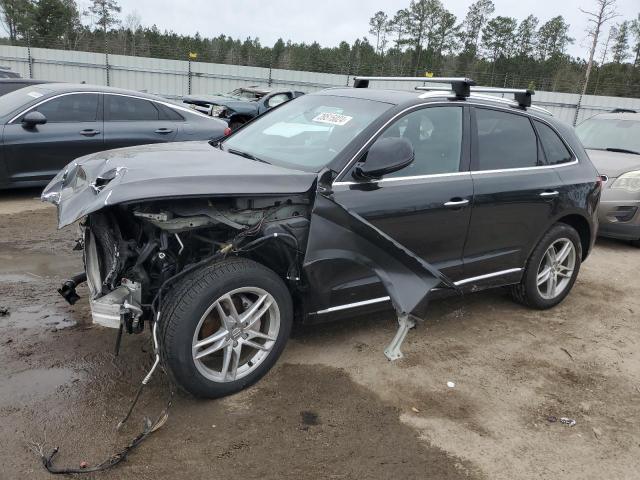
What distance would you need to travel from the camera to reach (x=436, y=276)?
3.62m

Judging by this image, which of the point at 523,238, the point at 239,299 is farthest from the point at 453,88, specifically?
the point at 239,299

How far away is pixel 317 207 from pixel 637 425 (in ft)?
7.67

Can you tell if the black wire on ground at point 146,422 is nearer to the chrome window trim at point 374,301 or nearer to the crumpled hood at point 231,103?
the chrome window trim at point 374,301

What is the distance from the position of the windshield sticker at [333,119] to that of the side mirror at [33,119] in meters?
4.49

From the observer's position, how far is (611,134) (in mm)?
8609

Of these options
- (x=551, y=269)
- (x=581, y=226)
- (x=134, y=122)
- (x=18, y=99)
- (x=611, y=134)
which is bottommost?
(x=551, y=269)

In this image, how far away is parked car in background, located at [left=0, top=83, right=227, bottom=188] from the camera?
23.0 feet

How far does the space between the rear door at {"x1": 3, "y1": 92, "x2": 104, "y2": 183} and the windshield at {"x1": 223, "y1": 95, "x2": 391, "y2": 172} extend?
382 cm

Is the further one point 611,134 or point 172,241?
point 611,134

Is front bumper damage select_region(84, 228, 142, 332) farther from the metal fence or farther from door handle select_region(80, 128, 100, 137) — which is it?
the metal fence

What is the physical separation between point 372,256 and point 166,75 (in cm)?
2382

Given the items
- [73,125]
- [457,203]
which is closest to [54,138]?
[73,125]

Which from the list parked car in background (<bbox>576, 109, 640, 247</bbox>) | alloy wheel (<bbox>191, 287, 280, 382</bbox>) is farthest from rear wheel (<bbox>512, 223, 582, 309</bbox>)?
parked car in background (<bbox>576, 109, 640, 247</bbox>)

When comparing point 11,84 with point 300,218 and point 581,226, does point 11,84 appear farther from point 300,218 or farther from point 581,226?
point 581,226
